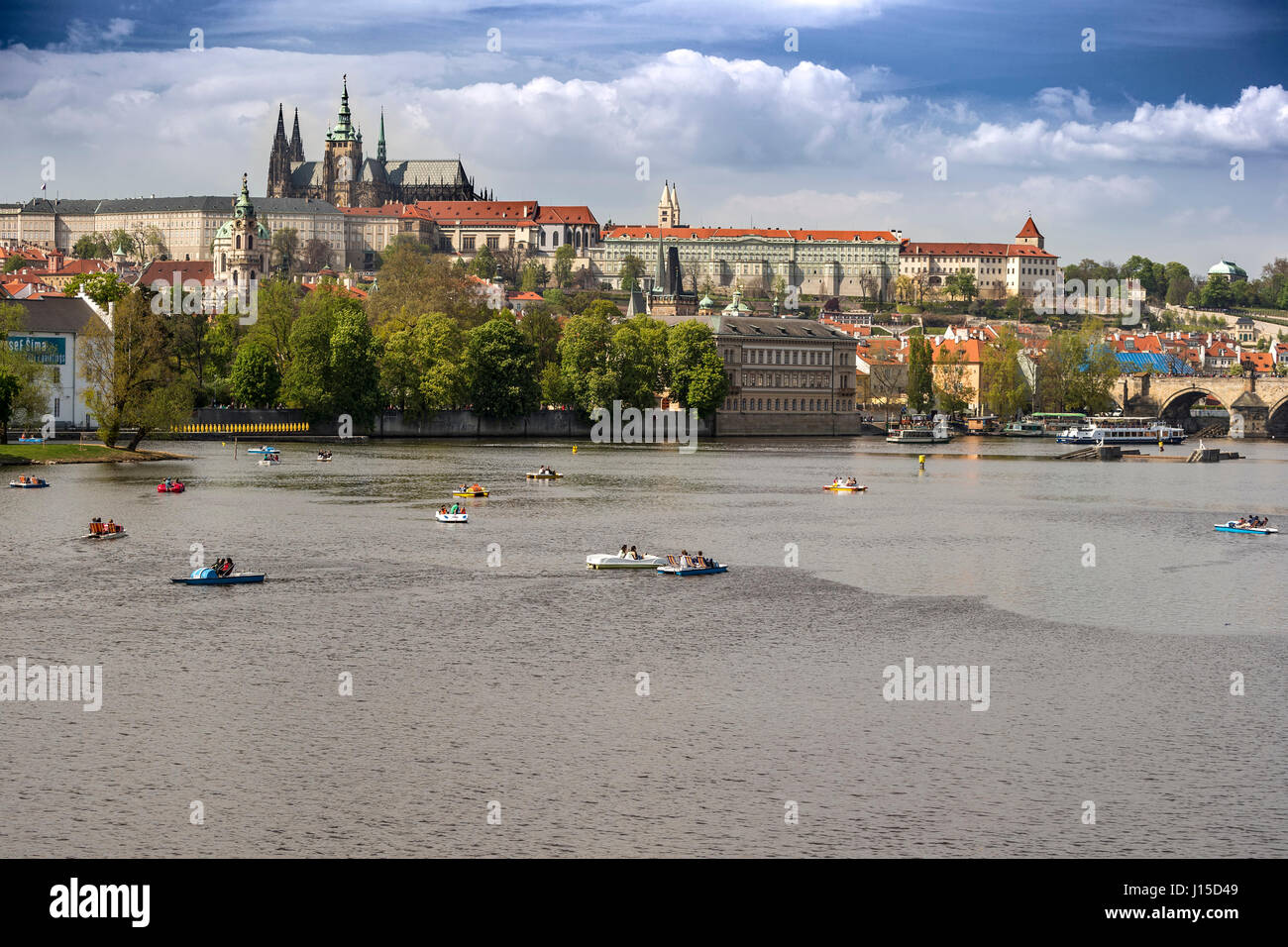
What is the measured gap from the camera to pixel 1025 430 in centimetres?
15300

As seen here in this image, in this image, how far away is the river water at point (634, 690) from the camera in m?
20.0

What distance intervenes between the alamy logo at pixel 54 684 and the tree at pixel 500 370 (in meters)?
84.6

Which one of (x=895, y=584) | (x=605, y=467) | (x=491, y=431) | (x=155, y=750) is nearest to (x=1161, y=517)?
(x=895, y=584)

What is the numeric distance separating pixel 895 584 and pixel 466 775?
20952mm

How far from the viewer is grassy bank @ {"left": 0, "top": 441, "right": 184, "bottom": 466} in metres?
78.0

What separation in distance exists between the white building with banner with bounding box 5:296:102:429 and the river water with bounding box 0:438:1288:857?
45.1 meters

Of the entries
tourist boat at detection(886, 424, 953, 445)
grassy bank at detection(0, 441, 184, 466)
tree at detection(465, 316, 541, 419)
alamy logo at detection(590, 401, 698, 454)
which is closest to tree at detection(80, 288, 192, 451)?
grassy bank at detection(0, 441, 184, 466)

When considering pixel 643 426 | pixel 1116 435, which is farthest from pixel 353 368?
pixel 1116 435

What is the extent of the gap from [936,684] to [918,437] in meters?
115

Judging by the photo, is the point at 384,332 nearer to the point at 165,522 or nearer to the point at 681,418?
the point at 681,418

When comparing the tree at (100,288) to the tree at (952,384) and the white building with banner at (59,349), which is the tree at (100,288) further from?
the tree at (952,384)

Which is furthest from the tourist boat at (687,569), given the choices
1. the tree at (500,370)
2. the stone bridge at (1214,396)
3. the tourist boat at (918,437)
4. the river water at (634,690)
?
the stone bridge at (1214,396)
